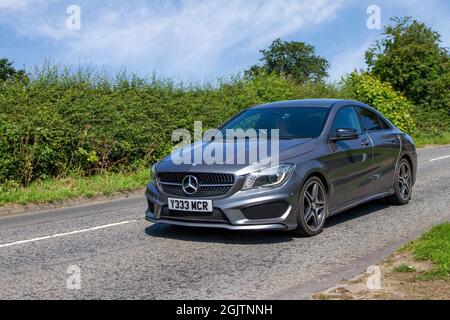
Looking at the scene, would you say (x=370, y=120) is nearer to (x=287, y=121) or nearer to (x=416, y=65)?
(x=287, y=121)

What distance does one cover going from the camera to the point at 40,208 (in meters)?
11.1

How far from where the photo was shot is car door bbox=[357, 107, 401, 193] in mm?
8727

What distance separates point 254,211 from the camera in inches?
262

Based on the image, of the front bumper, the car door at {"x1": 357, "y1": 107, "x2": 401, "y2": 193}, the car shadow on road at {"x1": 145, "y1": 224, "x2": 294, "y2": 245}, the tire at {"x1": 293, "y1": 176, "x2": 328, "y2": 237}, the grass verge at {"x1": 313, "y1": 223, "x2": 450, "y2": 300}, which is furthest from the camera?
the car door at {"x1": 357, "y1": 107, "x2": 401, "y2": 193}

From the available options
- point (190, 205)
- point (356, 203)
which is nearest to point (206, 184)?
point (190, 205)

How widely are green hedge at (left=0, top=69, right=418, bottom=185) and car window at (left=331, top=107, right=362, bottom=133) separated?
22.8 ft

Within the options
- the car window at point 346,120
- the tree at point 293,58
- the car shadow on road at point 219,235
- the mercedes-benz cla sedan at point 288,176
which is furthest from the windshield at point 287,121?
the tree at point 293,58

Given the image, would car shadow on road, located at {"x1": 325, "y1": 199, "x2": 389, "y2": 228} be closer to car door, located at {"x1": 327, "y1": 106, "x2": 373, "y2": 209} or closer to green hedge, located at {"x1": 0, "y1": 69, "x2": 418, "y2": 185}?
car door, located at {"x1": 327, "y1": 106, "x2": 373, "y2": 209}

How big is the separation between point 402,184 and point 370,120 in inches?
47.8

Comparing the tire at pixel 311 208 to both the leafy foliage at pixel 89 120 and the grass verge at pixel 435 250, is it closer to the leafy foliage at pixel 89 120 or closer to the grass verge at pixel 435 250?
the grass verge at pixel 435 250

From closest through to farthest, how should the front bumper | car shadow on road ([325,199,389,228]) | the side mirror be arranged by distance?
the front bumper < the side mirror < car shadow on road ([325,199,389,228])

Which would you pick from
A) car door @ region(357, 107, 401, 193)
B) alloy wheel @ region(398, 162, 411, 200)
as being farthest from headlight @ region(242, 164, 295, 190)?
alloy wheel @ region(398, 162, 411, 200)

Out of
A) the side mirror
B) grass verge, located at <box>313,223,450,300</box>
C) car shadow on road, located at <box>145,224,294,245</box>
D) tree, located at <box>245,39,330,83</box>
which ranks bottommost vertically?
grass verge, located at <box>313,223,450,300</box>
